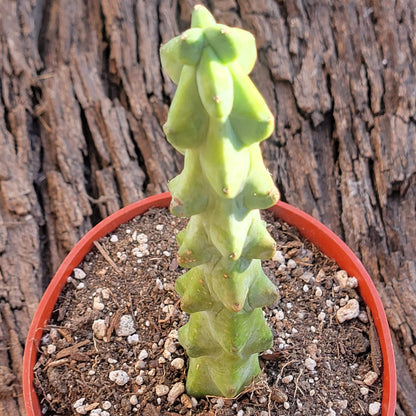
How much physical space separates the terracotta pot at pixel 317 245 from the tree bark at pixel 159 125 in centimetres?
25

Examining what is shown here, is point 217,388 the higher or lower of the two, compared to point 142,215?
lower

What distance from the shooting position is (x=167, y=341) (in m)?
1.00

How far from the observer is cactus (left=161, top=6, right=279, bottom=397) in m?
0.53

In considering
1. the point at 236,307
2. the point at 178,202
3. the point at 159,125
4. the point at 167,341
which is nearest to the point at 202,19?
the point at 178,202

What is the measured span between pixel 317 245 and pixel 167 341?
1.30 ft

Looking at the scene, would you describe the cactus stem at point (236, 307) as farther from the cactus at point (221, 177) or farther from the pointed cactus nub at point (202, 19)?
the pointed cactus nub at point (202, 19)

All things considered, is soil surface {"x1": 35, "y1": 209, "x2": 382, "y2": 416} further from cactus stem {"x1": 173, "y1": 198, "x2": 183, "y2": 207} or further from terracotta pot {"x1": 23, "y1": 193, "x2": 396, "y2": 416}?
cactus stem {"x1": 173, "y1": 198, "x2": 183, "y2": 207}

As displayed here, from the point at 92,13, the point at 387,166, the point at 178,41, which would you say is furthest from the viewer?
the point at 92,13

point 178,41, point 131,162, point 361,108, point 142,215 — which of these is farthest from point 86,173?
point 178,41

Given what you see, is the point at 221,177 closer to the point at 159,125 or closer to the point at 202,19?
A: the point at 202,19

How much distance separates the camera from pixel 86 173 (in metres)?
1.45

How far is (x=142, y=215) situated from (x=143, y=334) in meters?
0.29

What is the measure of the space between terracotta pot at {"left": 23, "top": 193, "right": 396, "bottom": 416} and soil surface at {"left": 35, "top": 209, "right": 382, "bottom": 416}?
0.02 metres

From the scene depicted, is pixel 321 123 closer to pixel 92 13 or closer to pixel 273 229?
pixel 273 229
